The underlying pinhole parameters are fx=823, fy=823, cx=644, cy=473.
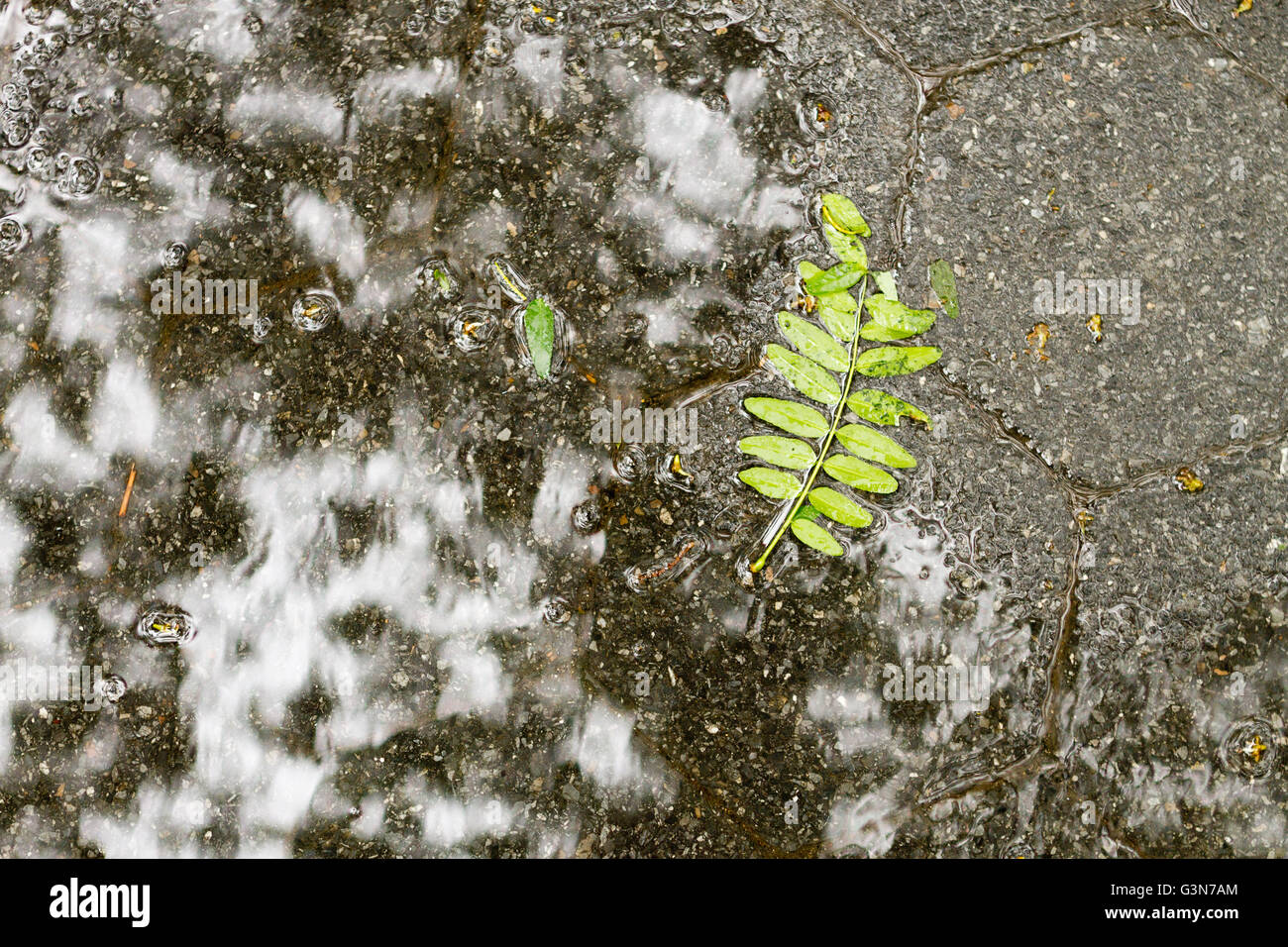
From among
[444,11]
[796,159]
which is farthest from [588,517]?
[444,11]

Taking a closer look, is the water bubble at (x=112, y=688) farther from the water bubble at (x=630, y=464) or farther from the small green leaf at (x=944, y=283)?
the small green leaf at (x=944, y=283)

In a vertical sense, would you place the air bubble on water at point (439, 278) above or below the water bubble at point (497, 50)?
below

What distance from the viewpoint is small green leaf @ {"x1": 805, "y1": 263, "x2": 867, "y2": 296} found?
2.52m

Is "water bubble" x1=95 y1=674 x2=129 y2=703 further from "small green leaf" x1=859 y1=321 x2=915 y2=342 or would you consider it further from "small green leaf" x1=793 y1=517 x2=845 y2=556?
"small green leaf" x1=859 y1=321 x2=915 y2=342

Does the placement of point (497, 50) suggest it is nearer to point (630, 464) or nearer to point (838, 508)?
point (630, 464)

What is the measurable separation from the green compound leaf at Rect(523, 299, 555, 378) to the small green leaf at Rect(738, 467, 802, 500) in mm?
705

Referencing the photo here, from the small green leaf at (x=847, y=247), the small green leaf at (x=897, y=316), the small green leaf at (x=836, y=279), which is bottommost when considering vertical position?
the small green leaf at (x=897, y=316)

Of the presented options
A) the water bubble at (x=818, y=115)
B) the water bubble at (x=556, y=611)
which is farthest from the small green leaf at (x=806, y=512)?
the water bubble at (x=818, y=115)

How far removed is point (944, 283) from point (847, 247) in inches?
12.8

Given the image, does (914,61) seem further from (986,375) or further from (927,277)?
(986,375)

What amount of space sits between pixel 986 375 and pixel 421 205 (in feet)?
6.07

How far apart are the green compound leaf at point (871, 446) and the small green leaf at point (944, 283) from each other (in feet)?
1.57

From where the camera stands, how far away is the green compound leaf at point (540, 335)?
256 centimetres

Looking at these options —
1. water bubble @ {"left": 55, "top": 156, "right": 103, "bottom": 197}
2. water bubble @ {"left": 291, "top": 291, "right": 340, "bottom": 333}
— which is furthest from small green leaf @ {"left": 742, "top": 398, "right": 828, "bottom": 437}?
water bubble @ {"left": 55, "top": 156, "right": 103, "bottom": 197}
